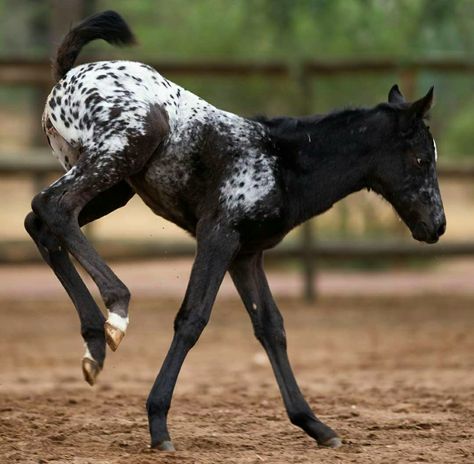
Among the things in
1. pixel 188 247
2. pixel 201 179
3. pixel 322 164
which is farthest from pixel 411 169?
pixel 188 247

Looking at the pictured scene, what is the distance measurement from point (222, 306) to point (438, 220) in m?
7.20

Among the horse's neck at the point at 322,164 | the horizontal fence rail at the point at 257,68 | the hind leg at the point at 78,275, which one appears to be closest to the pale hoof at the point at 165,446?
the hind leg at the point at 78,275

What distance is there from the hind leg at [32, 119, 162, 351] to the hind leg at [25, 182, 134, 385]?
204mm

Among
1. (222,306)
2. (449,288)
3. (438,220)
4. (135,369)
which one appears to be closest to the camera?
(438,220)

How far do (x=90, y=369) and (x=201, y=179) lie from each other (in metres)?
1.03

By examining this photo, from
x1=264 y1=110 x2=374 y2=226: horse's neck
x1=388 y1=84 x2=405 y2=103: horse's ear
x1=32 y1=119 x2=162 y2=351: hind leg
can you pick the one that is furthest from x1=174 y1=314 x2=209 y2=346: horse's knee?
x1=388 y1=84 x2=405 y2=103: horse's ear

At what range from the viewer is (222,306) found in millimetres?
12562

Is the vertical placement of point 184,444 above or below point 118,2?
→ below

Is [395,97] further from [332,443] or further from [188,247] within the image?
[188,247]

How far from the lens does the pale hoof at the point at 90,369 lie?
511cm

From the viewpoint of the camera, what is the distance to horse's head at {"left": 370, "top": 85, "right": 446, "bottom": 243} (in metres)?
5.49

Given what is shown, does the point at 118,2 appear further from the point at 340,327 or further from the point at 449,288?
the point at 340,327

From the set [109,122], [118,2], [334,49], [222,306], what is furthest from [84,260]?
[118,2]

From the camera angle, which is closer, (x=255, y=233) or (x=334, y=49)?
(x=255, y=233)
